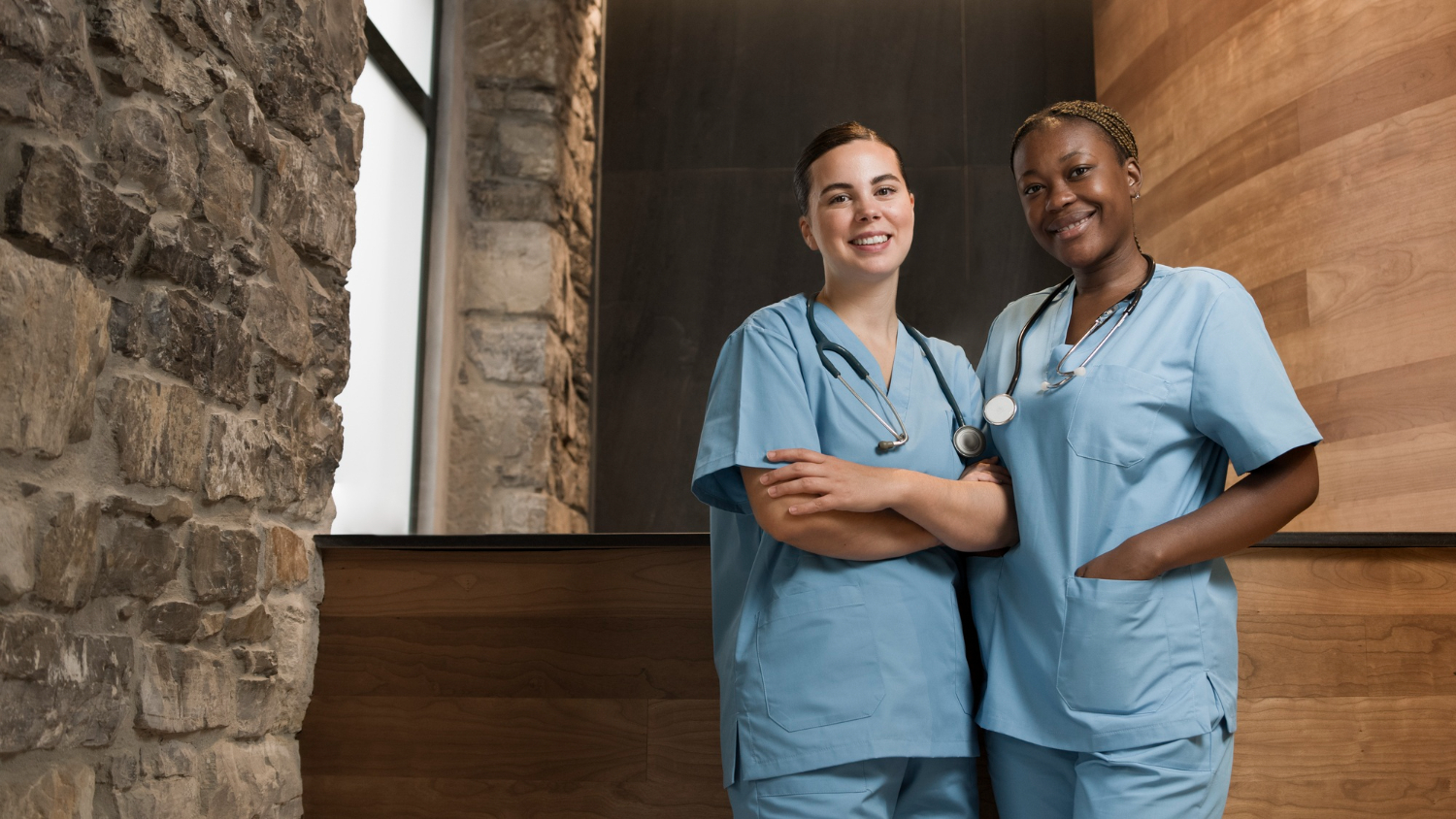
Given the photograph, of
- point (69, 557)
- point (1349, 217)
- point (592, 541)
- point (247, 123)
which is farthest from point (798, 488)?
point (1349, 217)

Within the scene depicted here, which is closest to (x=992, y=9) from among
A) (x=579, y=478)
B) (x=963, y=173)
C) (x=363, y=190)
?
(x=963, y=173)

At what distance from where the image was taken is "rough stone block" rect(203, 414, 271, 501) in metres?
1.54

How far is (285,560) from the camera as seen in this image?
1.75m

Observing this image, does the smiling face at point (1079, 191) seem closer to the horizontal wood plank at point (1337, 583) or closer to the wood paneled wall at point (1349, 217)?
the horizontal wood plank at point (1337, 583)

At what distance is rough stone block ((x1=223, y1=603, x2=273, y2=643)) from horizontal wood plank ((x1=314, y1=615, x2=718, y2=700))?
0.60 ft

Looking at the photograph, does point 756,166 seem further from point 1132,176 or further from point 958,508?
point 958,508

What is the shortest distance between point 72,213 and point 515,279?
2.12m

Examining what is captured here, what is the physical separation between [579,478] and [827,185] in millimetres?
2468

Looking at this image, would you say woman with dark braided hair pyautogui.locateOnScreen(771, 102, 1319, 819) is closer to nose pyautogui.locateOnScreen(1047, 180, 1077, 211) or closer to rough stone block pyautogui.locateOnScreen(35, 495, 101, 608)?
nose pyautogui.locateOnScreen(1047, 180, 1077, 211)

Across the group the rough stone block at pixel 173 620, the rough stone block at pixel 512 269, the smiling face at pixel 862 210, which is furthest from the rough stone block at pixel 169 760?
the rough stone block at pixel 512 269

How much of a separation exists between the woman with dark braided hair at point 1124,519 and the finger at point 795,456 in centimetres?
23

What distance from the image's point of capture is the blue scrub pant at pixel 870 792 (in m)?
1.20

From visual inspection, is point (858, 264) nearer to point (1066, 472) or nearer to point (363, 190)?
point (1066, 472)

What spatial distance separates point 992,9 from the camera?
4.06 meters
